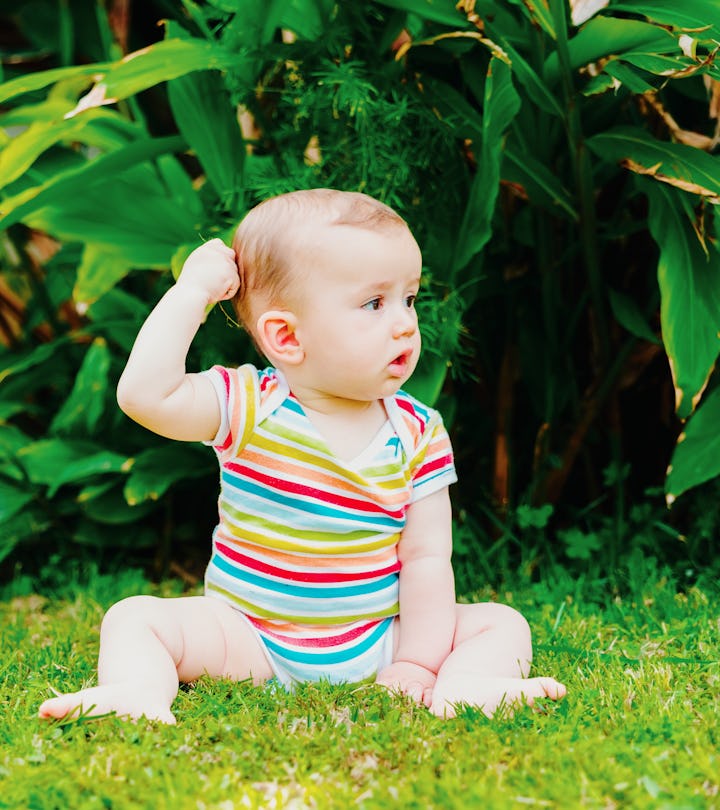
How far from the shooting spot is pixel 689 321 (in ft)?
6.09

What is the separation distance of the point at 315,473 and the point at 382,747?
449 millimetres

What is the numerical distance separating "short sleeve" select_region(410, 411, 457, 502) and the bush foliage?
0.29m

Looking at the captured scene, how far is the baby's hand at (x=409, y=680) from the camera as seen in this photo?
4.93 feet

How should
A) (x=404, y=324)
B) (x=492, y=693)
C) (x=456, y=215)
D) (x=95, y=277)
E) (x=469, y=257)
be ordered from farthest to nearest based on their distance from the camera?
(x=95, y=277) → (x=456, y=215) → (x=469, y=257) → (x=404, y=324) → (x=492, y=693)

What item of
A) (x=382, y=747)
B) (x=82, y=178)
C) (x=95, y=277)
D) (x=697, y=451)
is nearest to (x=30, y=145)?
(x=82, y=178)

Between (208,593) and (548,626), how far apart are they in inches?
24.3

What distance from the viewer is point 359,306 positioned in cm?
154

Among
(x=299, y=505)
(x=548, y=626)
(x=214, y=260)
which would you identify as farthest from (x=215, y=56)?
(x=548, y=626)

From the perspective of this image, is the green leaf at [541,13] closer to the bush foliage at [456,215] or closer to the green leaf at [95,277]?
the bush foliage at [456,215]

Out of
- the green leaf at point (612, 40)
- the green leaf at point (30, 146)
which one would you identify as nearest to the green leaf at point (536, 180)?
the green leaf at point (612, 40)

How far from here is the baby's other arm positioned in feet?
5.19

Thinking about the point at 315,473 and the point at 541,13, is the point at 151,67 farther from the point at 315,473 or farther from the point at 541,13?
the point at 315,473

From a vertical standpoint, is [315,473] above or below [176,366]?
below

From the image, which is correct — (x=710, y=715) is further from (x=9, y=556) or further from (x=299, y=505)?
(x=9, y=556)
